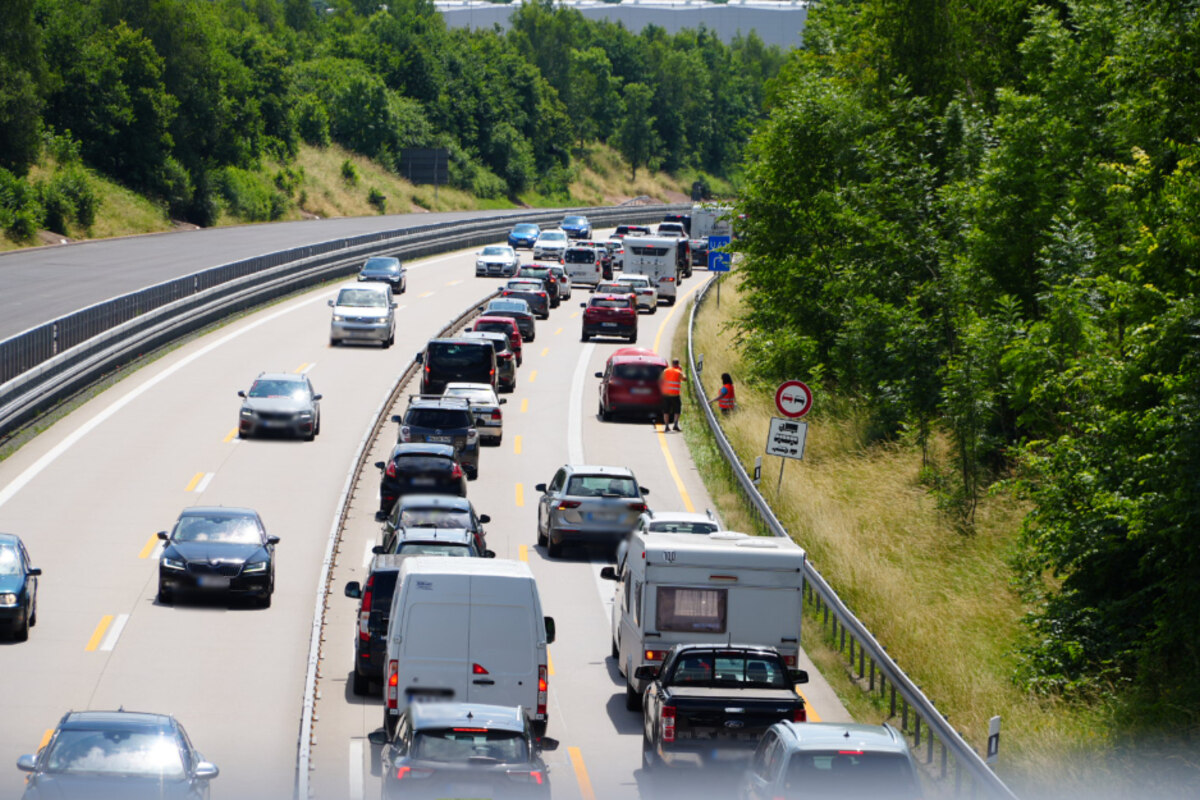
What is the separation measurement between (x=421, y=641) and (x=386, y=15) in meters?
126

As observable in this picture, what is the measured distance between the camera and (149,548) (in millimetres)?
24031

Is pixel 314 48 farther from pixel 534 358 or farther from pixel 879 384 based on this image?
pixel 879 384

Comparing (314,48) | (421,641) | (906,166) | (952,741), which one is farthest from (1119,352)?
(314,48)

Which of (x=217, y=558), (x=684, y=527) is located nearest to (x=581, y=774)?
(x=684, y=527)

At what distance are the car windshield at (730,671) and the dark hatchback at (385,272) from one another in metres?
44.5

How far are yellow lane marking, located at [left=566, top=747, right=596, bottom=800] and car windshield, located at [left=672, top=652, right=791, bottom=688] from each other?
140cm

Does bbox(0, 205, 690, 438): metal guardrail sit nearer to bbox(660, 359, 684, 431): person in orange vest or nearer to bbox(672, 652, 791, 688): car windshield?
bbox(660, 359, 684, 431): person in orange vest

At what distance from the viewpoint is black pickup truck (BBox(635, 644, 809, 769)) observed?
45.7ft

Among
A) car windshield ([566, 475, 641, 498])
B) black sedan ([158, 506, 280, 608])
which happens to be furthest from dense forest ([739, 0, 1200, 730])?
black sedan ([158, 506, 280, 608])

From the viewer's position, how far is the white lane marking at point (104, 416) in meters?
27.8

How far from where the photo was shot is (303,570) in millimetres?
23438

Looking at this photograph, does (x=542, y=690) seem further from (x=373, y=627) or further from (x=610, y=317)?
(x=610, y=317)

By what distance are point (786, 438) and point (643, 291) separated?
3375 centimetres

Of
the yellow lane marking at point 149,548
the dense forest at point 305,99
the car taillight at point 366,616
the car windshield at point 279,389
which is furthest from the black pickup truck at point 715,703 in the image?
the dense forest at point 305,99
